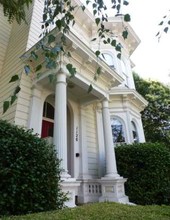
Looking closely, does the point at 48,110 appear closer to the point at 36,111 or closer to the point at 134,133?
the point at 36,111

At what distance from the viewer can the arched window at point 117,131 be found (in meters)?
9.90

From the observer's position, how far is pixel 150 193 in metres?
6.81

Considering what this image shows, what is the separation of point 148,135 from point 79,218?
1554 centimetres

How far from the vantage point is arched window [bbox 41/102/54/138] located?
7180 mm

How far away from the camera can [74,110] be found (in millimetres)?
8133

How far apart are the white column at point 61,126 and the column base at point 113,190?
2.08 m

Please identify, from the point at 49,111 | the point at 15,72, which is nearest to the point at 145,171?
the point at 49,111

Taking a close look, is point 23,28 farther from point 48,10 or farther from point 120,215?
point 120,215

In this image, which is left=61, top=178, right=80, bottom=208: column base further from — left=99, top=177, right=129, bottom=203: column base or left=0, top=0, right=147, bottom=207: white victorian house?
left=99, top=177, right=129, bottom=203: column base

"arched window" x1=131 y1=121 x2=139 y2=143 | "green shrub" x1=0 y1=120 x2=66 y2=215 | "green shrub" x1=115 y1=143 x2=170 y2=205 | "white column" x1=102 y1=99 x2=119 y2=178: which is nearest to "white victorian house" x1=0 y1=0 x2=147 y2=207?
"white column" x1=102 y1=99 x2=119 y2=178

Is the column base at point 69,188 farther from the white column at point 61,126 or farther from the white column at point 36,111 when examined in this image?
the white column at point 36,111

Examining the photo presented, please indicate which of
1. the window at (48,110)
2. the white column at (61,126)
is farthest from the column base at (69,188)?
the window at (48,110)

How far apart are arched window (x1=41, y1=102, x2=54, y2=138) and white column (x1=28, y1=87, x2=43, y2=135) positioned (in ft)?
2.75

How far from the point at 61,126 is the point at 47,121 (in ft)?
7.22
